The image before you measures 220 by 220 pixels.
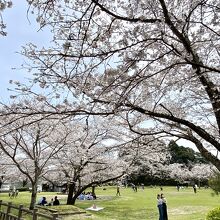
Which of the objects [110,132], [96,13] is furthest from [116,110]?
[110,132]

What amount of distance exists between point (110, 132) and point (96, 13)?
15.7m

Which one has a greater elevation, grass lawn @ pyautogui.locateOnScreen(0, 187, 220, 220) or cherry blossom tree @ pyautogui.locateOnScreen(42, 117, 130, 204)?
cherry blossom tree @ pyautogui.locateOnScreen(42, 117, 130, 204)

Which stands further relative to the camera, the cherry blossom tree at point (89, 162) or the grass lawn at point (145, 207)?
the cherry blossom tree at point (89, 162)

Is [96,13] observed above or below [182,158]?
below

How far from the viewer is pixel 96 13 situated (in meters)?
4.91

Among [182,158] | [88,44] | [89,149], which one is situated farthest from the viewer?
[182,158]

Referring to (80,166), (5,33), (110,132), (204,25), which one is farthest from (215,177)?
(5,33)

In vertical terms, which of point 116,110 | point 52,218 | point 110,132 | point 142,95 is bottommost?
point 52,218

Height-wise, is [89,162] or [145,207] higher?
[89,162]

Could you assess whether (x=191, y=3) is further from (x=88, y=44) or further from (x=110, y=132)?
(x=110, y=132)

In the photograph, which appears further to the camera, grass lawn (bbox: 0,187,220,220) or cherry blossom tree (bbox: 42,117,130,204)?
cherry blossom tree (bbox: 42,117,130,204)

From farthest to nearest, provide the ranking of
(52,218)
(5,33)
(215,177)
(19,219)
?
(215,177) → (19,219) → (52,218) → (5,33)

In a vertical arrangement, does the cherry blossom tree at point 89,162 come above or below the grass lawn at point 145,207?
above

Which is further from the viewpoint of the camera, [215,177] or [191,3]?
[215,177]
